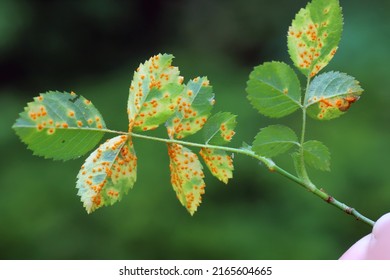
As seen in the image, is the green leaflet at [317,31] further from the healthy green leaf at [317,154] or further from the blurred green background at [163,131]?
the blurred green background at [163,131]

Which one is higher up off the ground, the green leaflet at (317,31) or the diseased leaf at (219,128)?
the green leaflet at (317,31)

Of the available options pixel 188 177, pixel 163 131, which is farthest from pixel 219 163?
pixel 163 131

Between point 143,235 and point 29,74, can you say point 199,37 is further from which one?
point 143,235

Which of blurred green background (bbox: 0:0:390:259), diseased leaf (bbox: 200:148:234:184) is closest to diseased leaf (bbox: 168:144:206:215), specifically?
diseased leaf (bbox: 200:148:234:184)

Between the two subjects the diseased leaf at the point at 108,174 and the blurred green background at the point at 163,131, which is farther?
the blurred green background at the point at 163,131

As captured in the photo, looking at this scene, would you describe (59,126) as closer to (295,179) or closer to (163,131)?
(295,179)

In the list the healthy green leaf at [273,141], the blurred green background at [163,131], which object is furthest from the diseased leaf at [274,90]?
the blurred green background at [163,131]

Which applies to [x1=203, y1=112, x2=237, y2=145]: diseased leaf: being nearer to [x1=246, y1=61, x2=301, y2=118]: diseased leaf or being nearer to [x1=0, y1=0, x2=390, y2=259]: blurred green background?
[x1=246, y1=61, x2=301, y2=118]: diseased leaf
